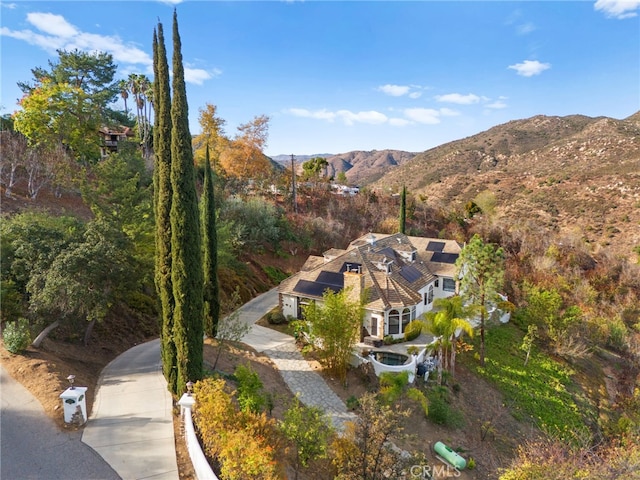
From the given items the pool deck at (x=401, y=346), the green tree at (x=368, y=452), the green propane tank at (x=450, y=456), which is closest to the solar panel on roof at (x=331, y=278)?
the pool deck at (x=401, y=346)

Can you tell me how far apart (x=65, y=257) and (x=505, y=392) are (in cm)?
2335

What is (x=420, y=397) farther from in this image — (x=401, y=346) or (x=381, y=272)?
(x=381, y=272)

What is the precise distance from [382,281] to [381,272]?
97cm

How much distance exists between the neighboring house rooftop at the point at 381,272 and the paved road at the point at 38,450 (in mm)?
14745

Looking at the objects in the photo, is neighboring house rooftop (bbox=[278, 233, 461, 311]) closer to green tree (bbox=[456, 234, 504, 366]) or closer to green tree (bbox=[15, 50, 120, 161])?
green tree (bbox=[456, 234, 504, 366])

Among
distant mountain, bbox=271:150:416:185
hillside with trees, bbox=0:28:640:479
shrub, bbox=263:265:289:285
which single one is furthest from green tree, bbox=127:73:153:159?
distant mountain, bbox=271:150:416:185

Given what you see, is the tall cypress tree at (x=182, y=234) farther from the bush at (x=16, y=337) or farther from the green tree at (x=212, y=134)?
the green tree at (x=212, y=134)

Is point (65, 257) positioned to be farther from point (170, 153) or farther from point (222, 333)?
point (222, 333)

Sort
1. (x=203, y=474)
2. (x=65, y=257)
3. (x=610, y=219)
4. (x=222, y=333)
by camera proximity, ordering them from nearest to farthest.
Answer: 1. (x=203, y=474)
2. (x=65, y=257)
3. (x=222, y=333)
4. (x=610, y=219)

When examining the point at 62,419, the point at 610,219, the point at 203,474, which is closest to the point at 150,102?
the point at 62,419

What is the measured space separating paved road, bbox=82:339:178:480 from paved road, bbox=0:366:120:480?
0.35m

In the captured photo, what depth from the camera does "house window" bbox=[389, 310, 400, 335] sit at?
2264cm

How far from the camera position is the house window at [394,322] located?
22641 mm

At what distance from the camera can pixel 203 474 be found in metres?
9.52
